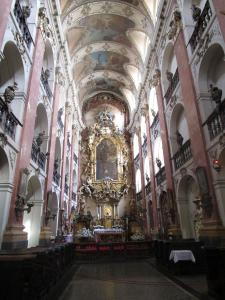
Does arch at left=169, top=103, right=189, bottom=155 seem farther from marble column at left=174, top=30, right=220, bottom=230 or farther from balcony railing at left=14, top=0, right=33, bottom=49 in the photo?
balcony railing at left=14, top=0, right=33, bottom=49

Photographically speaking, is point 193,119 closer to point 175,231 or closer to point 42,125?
point 175,231

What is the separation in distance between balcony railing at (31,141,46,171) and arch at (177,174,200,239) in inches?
250

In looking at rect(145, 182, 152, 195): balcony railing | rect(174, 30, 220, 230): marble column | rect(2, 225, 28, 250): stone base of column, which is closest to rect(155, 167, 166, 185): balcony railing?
rect(145, 182, 152, 195): balcony railing

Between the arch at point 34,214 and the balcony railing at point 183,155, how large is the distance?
6391mm

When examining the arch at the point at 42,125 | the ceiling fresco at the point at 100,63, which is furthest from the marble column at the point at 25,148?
the ceiling fresco at the point at 100,63

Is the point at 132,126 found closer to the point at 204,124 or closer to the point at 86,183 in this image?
the point at 86,183

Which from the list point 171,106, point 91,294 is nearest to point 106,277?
point 91,294

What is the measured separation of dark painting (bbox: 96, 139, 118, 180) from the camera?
71.2ft

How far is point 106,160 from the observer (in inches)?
876

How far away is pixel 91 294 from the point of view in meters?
4.81

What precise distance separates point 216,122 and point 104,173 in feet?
50.0

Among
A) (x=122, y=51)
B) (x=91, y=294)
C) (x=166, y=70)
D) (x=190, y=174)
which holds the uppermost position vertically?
(x=122, y=51)

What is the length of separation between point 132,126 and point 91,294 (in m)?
18.8

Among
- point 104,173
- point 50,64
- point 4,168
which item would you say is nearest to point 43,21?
point 50,64
